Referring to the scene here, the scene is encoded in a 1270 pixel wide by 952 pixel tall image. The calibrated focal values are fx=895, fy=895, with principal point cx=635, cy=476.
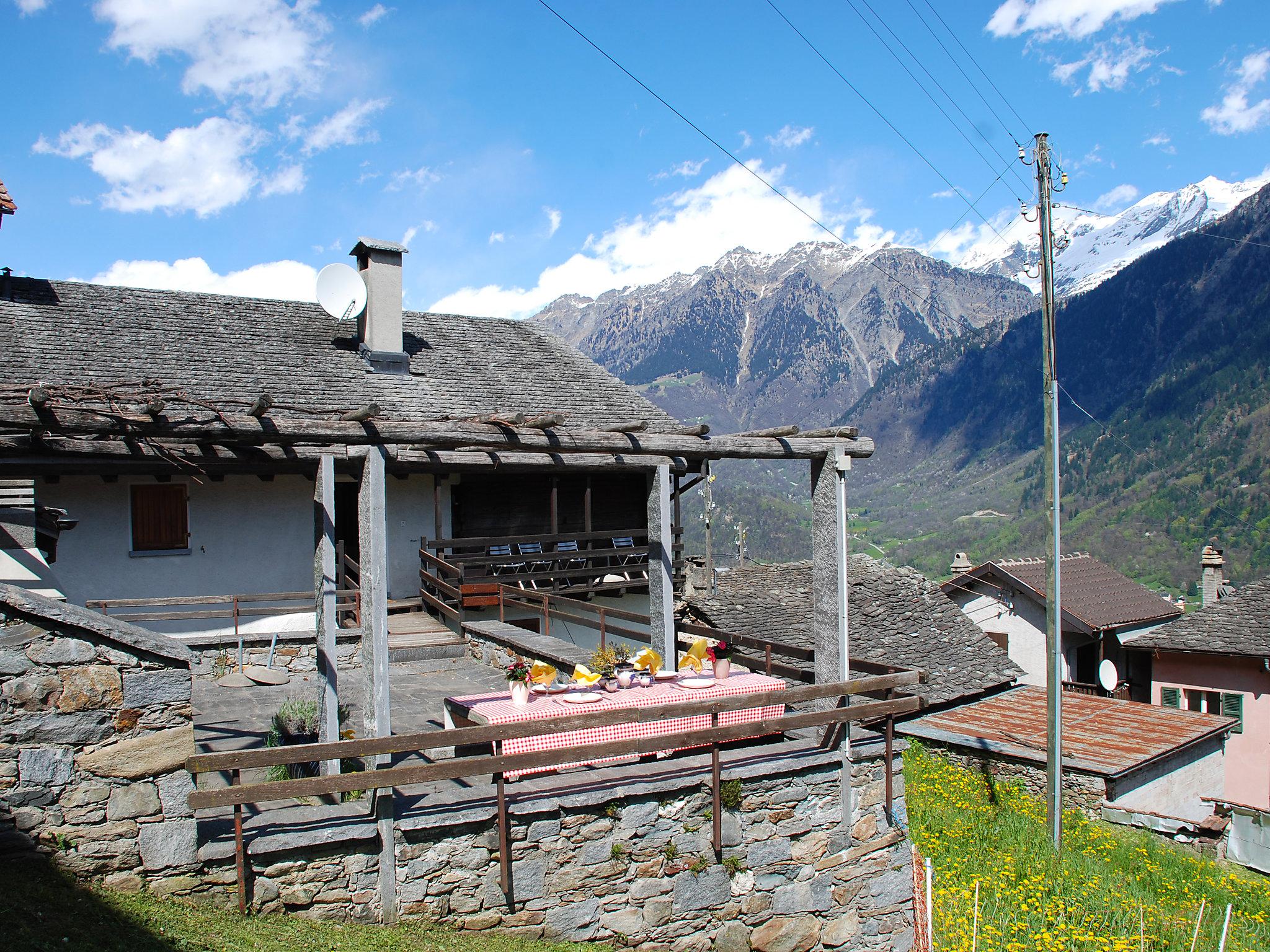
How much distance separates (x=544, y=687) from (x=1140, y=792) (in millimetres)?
14240

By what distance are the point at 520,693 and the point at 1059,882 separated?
7.19 m

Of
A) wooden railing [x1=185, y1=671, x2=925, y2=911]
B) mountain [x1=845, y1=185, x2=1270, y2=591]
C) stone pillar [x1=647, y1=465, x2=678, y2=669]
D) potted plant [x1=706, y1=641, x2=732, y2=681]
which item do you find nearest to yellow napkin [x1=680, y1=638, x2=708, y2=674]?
potted plant [x1=706, y1=641, x2=732, y2=681]

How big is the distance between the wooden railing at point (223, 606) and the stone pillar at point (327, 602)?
5.55 m

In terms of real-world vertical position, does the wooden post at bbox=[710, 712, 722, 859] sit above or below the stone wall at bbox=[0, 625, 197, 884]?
below

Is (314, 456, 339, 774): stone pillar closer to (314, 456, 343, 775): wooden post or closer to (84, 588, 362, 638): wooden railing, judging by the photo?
(314, 456, 343, 775): wooden post

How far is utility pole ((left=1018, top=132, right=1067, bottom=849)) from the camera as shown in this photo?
473 inches

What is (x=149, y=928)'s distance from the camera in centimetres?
481

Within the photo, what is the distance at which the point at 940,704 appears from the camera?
66.3ft

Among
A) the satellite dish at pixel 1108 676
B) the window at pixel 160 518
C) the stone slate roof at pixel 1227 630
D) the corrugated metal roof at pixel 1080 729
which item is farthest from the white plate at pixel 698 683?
the stone slate roof at pixel 1227 630

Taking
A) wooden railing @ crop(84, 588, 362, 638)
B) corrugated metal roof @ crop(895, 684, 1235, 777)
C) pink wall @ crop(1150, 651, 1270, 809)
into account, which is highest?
wooden railing @ crop(84, 588, 362, 638)

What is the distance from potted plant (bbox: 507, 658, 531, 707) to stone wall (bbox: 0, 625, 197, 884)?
248cm

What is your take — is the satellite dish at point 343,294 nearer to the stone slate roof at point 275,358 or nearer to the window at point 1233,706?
the stone slate roof at point 275,358

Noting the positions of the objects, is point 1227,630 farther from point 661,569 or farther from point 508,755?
point 508,755

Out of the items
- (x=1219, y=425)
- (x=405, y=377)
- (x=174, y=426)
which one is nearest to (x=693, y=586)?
(x=405, y=377)
